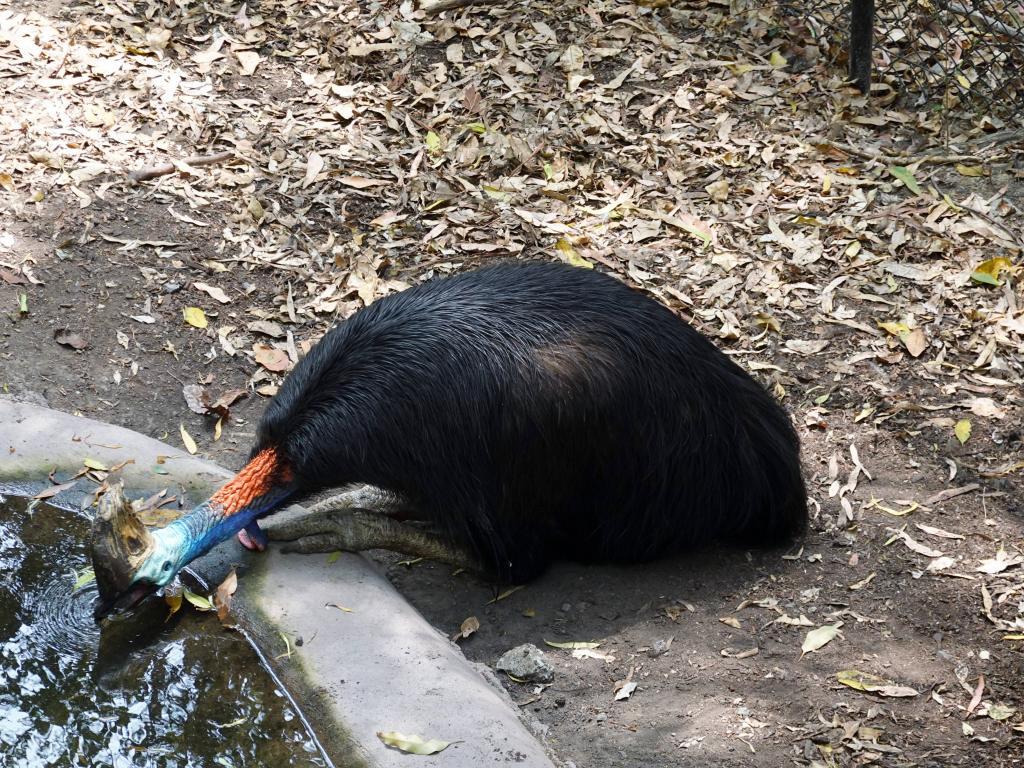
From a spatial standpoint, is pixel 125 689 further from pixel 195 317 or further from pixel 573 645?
pixel 195 317

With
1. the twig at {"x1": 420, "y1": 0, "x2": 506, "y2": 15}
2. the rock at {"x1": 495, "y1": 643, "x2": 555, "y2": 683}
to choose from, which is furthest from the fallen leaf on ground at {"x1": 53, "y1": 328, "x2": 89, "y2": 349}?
the twig at {"x1": 420, "y1": 0, "x2": 506, "y2": 15}

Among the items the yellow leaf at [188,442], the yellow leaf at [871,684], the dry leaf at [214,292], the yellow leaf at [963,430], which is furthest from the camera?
the dry leaf at [214,292]

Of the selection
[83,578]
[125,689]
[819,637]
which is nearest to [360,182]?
[83,578]

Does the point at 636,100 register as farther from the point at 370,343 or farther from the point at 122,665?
the point at 122,665

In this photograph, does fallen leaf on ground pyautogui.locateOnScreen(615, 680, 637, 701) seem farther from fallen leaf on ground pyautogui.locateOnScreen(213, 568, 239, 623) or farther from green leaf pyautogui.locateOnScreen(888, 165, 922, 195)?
green leaf pyautogui.locateOnScreen(888, 165, 922, 195)

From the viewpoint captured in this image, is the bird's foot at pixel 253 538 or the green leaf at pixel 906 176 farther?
the green leaf at pixel 906 176

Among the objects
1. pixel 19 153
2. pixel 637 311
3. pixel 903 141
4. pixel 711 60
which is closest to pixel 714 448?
pixel 637 311

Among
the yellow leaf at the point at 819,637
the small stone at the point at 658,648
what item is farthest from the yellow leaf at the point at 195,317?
the yellow leaf at the point at 819,637

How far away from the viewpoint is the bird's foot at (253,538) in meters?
3.91

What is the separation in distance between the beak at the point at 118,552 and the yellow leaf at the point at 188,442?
1.11m

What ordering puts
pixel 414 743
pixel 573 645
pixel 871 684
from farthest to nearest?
pixel 573 645 < pixel 871 684 < pixel 414 743

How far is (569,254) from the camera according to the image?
557cm

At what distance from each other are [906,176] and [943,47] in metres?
1.12

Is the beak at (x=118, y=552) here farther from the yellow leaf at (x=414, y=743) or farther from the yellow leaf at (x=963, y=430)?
the yellow leaf at (x=963, y=430)
